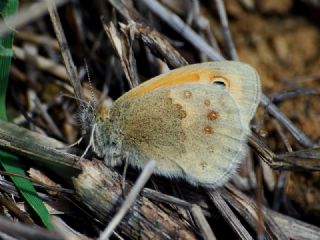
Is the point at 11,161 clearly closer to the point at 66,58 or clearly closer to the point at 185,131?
the point at 66,58

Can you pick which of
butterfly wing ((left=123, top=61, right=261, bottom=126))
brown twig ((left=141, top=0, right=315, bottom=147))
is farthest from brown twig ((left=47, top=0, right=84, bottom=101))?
brown twig ((left=141, top=0, right=315, bottom=147))

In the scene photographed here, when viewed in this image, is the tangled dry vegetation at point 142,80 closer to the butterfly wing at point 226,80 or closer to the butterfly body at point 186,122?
the butterfly body at point 186,122

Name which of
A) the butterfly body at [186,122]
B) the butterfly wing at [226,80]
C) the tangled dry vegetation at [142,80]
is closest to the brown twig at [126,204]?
the tangled dry vegetation at [142,80]

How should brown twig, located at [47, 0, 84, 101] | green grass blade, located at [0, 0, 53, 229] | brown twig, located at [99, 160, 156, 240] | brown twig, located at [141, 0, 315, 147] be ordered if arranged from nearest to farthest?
brown twig, located at [99, 160, 156, 240] < green grass blade, located at [0, 0, 53, 229] < brown twig, located at [47, 0, 84, 101] < brown twig, located at [141, 0, 315, 147]

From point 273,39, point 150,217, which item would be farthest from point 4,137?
point 273,39

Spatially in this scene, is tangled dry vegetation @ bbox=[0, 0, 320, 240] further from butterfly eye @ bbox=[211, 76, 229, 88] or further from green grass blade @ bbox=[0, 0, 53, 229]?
butterfly eye @ bbox=[211, 76, 229, 88]

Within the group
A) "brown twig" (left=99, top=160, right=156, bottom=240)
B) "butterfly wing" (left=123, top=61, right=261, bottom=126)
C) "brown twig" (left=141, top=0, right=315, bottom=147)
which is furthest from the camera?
"brown twig" (left=141, top=0, right=315, bottom=147)

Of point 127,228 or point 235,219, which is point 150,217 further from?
point 235,219

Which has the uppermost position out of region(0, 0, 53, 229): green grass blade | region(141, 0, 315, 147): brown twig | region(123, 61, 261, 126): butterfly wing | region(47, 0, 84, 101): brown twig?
region(141, 0, 315, 147): brown twig
